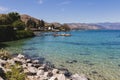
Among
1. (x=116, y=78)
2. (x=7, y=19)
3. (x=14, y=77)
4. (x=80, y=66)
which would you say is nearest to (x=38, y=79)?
(x=14, y=77)

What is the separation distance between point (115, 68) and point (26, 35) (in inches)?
2904

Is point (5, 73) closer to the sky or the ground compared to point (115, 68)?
closer to the sky

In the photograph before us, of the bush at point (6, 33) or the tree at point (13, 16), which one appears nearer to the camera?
the bush at point (6, 33)

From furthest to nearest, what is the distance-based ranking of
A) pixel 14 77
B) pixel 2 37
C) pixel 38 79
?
1. pixel 2 37
2. pixel 38 79
3. pixel 14 77

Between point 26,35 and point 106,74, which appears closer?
point 106,74

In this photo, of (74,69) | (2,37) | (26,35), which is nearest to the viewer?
(74,69)

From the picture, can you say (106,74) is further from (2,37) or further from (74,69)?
(2,37)

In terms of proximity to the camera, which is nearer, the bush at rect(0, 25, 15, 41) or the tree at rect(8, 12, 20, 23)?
the bush at rect(0, 25, 15, 41)

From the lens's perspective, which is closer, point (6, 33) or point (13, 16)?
point (6, 33)

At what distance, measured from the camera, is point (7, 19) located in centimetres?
11475

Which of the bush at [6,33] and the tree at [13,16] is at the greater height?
the tree at [13,16]

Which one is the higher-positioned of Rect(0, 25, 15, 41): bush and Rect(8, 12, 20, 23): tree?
Rect(8, 12, 20, 23): tree

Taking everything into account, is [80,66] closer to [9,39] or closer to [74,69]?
[74,69]

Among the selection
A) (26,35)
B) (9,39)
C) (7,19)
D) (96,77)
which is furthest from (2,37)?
(96,77)
